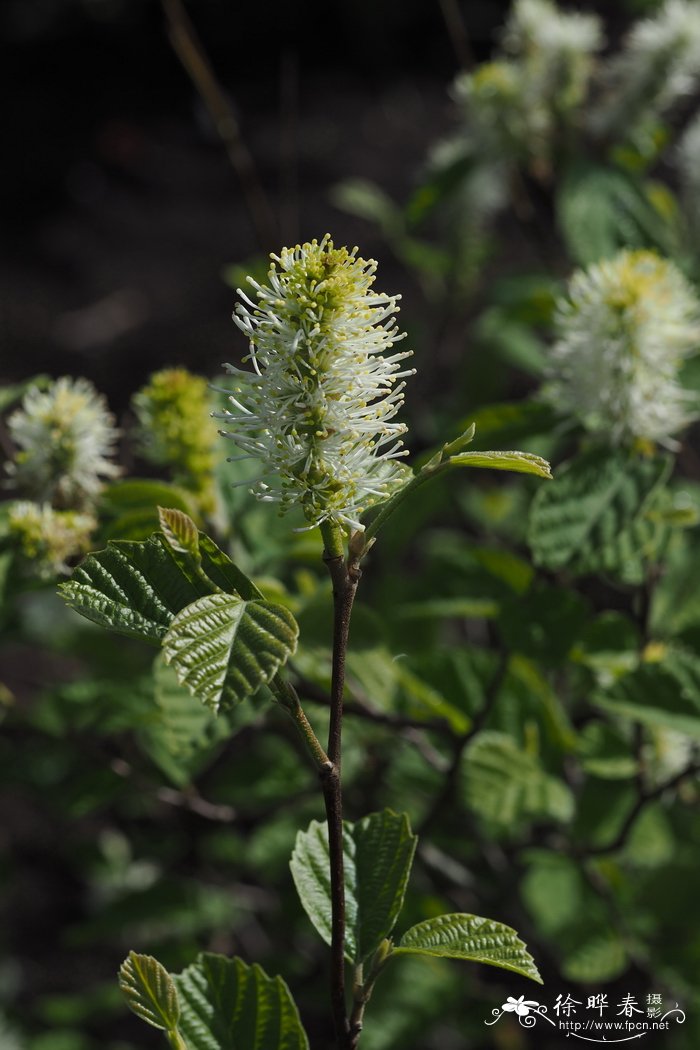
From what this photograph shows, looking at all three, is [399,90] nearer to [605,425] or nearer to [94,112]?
[94,112]

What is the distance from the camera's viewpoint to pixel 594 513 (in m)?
1.14

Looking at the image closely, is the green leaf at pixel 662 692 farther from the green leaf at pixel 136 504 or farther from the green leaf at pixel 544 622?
the green leaf at pixel 136 504

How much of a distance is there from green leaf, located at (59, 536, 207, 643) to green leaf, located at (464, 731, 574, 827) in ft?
2.27

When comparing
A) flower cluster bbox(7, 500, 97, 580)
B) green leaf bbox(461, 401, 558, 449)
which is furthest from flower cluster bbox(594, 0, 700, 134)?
flower cluster bbox(7, 500, 97, 580)

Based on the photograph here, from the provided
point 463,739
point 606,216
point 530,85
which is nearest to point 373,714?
point 463,739

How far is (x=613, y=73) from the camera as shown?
1.90 metres

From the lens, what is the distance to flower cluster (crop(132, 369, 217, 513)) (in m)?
1.19

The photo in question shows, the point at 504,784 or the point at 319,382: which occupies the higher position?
the point at 319,382

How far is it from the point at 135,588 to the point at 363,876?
31 cm

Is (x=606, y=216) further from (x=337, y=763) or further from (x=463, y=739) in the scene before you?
(x=337, y=763)

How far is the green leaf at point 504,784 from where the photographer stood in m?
1.32

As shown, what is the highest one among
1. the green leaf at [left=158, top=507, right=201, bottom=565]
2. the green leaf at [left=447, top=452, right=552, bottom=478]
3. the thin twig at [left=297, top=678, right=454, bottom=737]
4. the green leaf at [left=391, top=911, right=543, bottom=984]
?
the thin twig at [left=297, top=678, right=454, bottom=737]

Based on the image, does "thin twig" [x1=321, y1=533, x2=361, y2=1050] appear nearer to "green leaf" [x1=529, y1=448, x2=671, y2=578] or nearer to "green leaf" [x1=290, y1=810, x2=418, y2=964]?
"green leaf" [x1=290, y1=810, x2=418, y2=964]

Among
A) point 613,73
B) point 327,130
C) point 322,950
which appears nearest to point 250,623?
point 322,950
